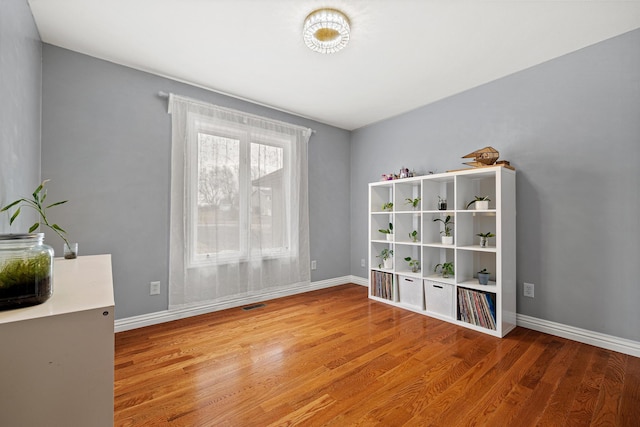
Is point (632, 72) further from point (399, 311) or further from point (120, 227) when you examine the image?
point (120, 227)

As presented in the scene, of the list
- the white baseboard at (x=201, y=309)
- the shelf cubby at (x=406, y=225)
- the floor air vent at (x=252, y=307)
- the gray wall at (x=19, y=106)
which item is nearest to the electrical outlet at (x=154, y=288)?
the white baseboard at (x=201, y=309)

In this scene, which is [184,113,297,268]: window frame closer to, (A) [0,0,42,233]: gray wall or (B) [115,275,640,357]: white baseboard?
(B) [115,275,640,357]: white baseboard

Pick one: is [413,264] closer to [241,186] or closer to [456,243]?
[456,243]

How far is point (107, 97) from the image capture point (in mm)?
2498

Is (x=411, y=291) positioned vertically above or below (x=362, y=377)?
above

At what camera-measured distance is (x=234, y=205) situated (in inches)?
123

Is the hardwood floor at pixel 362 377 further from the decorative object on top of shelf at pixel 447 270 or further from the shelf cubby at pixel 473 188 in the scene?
the shelf cubby at pixel 473 188

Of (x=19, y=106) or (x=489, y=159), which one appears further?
(x=489, y=159)

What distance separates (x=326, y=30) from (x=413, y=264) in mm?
2528

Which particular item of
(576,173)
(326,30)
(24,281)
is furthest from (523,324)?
(24,281)

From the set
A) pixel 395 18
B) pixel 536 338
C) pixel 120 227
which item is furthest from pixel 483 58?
pixel 120 227

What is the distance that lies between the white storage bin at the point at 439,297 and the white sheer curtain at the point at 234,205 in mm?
1554

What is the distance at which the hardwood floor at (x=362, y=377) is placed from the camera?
1.48 meters

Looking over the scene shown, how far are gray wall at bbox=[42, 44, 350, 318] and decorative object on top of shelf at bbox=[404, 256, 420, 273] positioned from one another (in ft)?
8.63
